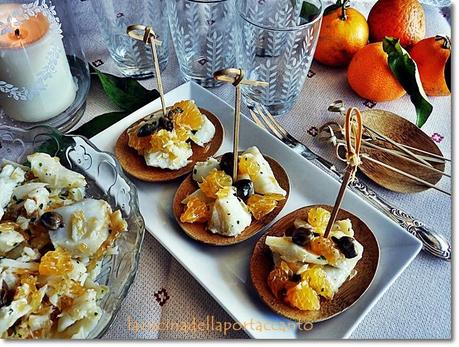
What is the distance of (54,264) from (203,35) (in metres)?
0.58

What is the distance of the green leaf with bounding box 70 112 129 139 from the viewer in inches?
40.6

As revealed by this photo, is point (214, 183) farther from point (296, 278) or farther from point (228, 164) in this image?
point (296, 278)

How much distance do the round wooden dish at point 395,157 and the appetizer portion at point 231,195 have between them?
Result: 18 centimetres

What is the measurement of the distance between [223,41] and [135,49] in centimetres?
19

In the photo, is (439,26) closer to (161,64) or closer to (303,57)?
(303,57)

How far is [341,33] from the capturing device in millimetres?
1095

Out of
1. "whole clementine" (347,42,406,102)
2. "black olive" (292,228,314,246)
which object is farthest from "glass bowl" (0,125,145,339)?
"whole clementine" (347,42,406,102)

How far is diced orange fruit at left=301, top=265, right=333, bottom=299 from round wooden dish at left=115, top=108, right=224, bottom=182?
29cm

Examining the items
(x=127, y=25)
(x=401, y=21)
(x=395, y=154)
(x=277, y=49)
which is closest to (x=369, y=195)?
(x=395, y=154)

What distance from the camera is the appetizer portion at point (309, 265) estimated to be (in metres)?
0.73

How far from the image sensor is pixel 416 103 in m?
1.03

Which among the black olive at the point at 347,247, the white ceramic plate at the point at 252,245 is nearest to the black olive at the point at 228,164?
the white ceramic plate at the point at 252,245

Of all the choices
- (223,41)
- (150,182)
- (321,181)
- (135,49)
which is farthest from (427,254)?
(135,49)

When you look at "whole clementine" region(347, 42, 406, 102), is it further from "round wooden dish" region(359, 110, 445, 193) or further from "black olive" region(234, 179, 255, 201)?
"black olive" region(234, 179, 255, 201)
